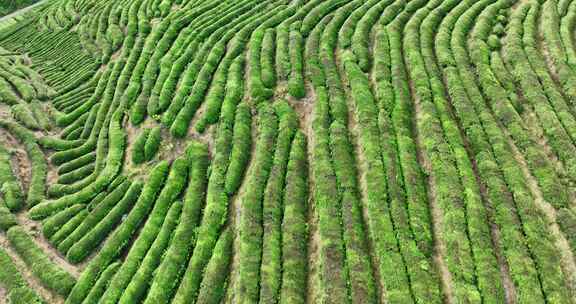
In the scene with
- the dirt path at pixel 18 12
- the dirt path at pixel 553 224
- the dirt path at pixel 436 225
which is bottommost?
the dirt path at pixel 553 224

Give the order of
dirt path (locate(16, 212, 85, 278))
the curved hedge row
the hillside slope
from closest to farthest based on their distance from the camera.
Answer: the hillside slope, the curved hedge row, dirt path (locate(16, 212, 85, 278))

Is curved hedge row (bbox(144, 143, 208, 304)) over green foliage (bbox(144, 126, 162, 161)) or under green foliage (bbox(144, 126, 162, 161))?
under

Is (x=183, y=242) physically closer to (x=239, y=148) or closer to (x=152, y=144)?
(x=239, y=148)

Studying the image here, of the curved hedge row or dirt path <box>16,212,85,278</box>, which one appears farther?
dirt path <box>16,212,85,278</box>

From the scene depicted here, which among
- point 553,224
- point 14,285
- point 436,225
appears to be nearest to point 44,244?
point 14,285

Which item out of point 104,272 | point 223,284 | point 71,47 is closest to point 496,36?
point 223,284

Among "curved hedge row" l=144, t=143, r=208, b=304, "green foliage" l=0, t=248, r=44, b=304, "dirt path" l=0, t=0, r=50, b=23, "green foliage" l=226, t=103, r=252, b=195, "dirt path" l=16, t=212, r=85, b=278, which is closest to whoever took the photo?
"curved hedge row" l=144, t=143, r=208, b=304

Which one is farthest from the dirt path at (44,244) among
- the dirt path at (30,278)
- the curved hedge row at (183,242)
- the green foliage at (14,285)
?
the curved hedge row at (183,242)

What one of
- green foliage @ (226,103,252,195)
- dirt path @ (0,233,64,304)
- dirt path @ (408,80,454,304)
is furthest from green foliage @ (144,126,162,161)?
dirt path @ (408,80,454,304)

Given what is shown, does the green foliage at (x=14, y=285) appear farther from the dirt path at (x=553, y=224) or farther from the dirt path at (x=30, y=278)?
the dirt path at (x=553, y=224)

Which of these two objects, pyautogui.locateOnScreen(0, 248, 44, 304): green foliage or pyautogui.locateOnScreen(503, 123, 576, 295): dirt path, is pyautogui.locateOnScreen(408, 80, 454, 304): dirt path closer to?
pyautogui.locateOnScreen(503, 123, 576, 295): dirt path

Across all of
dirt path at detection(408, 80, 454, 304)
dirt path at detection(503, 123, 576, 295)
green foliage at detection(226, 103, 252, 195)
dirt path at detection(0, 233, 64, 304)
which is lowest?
dirt path at detection(503, 123, 576, 295)

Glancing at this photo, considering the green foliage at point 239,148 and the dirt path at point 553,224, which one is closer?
the dirt path at point 553,224
